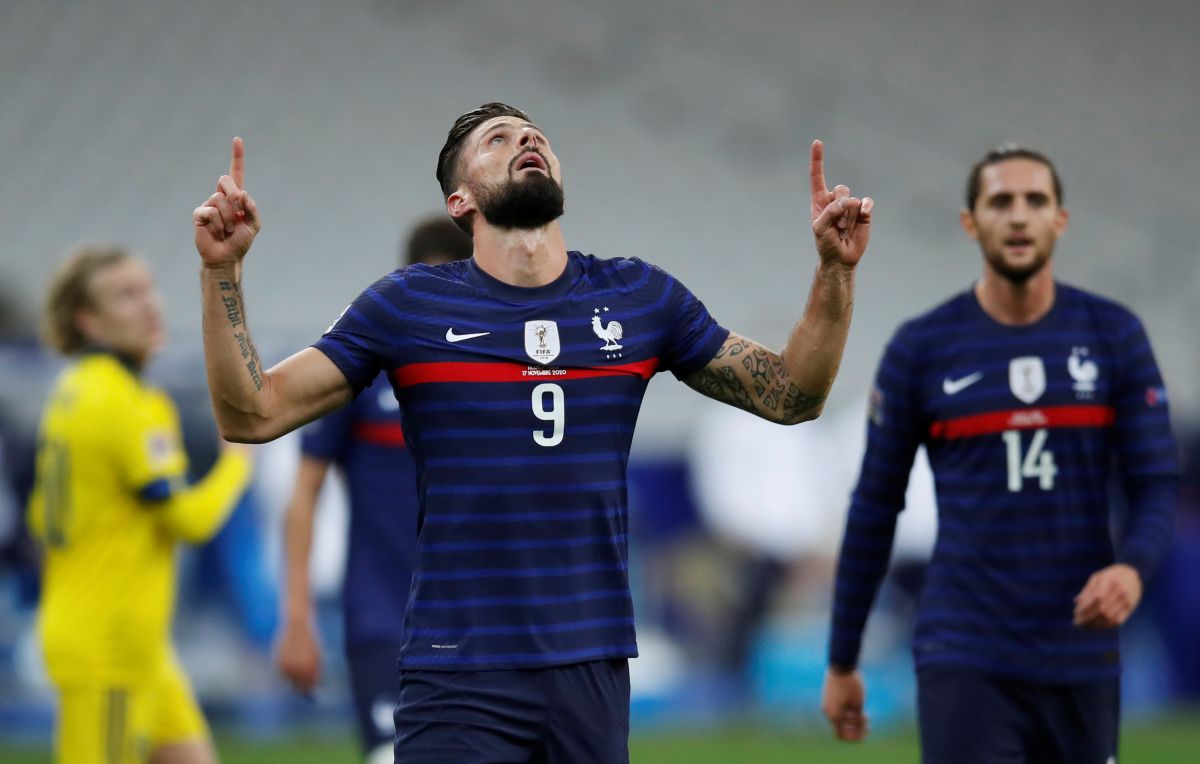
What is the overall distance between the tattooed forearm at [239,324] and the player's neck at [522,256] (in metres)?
0.56

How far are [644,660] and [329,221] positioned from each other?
576 centimetres

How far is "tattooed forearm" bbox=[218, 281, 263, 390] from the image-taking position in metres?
3.46

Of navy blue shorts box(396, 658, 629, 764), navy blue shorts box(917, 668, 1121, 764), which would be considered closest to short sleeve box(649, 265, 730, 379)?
navy blue shorts box(396, 658, 629, 764)

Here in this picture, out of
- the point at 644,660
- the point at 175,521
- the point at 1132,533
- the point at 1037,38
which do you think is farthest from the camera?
the point at 1037,38

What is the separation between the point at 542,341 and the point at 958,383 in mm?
1752

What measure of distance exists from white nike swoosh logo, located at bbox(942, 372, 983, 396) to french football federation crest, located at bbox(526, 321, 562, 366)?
67.0 inches

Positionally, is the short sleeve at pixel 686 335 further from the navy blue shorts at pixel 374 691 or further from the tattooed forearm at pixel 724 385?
the navy blue shorts at pixel 374 691

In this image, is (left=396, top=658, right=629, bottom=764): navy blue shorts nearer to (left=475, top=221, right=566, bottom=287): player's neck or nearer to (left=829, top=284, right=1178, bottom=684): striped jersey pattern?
(left=475, top=221, right=566, bottom=287): player's neck

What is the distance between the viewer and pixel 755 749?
10156 mm

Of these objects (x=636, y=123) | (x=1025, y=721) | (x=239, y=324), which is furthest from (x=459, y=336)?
(x=636, y=123)

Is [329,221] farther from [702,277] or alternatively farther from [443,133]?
[702,277]

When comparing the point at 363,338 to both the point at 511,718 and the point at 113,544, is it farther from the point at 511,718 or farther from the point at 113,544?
the point at 113,544

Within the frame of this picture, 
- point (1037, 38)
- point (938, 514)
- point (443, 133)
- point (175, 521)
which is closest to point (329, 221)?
point (443, 133)

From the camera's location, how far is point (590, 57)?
15.6 metres
